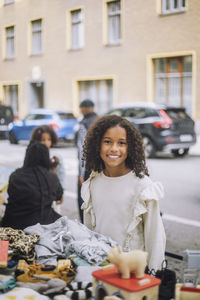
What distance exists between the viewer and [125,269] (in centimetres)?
153

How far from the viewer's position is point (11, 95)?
6.30 m

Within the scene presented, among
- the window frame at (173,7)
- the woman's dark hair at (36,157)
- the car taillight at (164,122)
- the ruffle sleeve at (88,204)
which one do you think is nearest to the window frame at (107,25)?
the window frame at (173,7)

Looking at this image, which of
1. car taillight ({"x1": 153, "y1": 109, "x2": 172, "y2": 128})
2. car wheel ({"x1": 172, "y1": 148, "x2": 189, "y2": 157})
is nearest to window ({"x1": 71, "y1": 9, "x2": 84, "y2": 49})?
car taillight ({"x1": 153, "y1": 109, "x2": 172, "y2": 128})

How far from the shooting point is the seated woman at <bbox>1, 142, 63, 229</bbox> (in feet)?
11.5

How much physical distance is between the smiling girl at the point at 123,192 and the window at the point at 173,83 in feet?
11.4

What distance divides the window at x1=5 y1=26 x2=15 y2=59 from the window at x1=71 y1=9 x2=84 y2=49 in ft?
2.21

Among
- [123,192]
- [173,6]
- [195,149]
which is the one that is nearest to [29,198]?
[123,192]

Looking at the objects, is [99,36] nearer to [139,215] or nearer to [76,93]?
[76,93]

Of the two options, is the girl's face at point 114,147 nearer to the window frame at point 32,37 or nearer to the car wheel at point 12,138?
the window frame at point 32,37

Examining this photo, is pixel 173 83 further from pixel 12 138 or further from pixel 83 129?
pixel 12 138

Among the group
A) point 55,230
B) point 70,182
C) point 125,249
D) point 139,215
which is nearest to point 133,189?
point 139,215

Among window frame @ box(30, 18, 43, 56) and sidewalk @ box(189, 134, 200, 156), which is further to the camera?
sidewalk @ box(189, 134, 200, 156)

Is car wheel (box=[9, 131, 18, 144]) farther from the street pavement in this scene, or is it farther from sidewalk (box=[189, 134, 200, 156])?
sidewalk (box=[189, 134, 200, 156])

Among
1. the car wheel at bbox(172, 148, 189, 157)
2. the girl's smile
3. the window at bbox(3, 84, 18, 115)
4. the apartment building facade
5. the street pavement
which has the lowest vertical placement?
the street pavement
